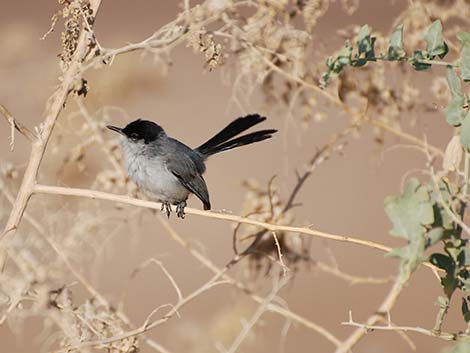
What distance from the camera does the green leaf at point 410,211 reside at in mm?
1709

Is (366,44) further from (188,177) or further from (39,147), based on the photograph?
(188,177)

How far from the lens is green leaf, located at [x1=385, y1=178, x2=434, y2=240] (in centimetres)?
171

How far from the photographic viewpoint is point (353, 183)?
301 inches

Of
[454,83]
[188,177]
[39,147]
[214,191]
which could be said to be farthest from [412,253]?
[214,191]

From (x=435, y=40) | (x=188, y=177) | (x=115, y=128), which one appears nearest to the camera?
(x=435, y=40)

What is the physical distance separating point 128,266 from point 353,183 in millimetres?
2521

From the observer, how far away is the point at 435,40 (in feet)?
7.17

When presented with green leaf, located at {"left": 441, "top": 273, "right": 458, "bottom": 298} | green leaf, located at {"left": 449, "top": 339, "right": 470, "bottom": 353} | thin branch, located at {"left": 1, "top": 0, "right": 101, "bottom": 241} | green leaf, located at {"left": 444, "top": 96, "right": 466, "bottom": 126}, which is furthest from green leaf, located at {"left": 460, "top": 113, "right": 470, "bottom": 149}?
thin branch, located at {"left": 1, "top": 0, "right": 101, "bottom": 241}

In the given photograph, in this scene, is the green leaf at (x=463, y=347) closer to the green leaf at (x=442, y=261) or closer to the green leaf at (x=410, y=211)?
the green leaf at (x=442, y=261)

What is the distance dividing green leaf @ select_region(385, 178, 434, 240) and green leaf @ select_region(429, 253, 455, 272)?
16 centimetres

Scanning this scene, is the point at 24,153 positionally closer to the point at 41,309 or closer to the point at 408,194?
the point at 41,309

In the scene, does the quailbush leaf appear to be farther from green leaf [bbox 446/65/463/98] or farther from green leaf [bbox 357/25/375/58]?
green leaf [bbox 357/25/375/58]

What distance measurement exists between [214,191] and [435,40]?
5450 mm

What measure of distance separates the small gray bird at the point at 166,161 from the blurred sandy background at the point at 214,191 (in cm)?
15
